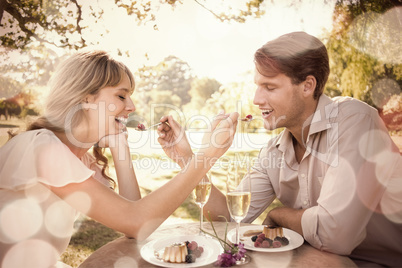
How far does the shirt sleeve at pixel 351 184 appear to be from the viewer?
6.57 feet

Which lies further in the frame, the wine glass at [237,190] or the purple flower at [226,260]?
the wine glass at [237,190]

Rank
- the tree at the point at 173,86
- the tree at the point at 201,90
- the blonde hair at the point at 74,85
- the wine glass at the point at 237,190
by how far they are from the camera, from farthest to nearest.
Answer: the tree at the point at 173,86
the tree at the point at 201,90
the blonde hair at the point at 74,85
the wine glass at the point at 237,190

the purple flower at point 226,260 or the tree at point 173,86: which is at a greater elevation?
the purple flower at point 226,260

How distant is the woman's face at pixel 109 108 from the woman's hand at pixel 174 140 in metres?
0.29

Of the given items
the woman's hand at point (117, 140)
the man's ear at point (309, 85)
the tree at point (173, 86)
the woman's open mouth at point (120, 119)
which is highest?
the man's ear at point (309, 85)

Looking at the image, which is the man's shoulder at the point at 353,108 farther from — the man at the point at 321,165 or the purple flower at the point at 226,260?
the purple flower at the point at 226,260

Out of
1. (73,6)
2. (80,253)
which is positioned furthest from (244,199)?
(73,6)

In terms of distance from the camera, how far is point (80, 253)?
20.1ft

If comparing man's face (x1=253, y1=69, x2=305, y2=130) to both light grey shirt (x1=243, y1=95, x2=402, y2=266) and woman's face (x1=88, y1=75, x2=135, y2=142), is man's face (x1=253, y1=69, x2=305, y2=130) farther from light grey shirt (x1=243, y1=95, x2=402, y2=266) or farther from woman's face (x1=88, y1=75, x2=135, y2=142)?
woman's face (x1=88, y1=75, x2=135, y2=142)

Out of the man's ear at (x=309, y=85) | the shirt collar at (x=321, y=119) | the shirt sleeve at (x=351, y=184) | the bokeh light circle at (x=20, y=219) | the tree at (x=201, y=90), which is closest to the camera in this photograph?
the shirt sleeve at (x=351, y=184)

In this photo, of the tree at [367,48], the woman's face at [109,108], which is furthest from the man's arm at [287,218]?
the tree at [367,48]

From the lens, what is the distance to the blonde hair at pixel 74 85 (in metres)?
2.42

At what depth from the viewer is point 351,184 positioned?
2133 mm

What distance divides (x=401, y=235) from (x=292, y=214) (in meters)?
0.96
